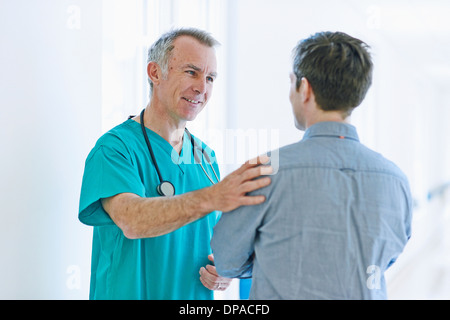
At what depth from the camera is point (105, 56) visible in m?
1.62

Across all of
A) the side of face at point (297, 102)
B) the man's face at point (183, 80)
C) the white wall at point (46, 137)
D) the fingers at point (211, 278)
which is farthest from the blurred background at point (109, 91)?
the side of face at point (297, 102)

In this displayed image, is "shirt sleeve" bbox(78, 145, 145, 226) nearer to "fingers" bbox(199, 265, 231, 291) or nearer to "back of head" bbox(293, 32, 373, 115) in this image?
"fingers" bbox(199, 265, 231, 291)

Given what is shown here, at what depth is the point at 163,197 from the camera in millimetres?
1121

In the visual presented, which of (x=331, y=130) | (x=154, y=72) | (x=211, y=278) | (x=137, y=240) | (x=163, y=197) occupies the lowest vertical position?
(x=211, y=278)

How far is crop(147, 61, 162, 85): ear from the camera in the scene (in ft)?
4.68

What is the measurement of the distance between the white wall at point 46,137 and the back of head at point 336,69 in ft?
2.43

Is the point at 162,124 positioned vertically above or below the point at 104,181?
above

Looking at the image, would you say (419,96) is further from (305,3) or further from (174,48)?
(174,48)

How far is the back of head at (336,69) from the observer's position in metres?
0.97

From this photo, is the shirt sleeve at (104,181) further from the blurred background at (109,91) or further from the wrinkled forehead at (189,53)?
the wrinkled forehead at (189,53)

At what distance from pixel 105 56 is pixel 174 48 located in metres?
0.35

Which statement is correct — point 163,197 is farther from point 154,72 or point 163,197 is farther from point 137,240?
point 154,72

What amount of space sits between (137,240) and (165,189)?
16 centimetres
